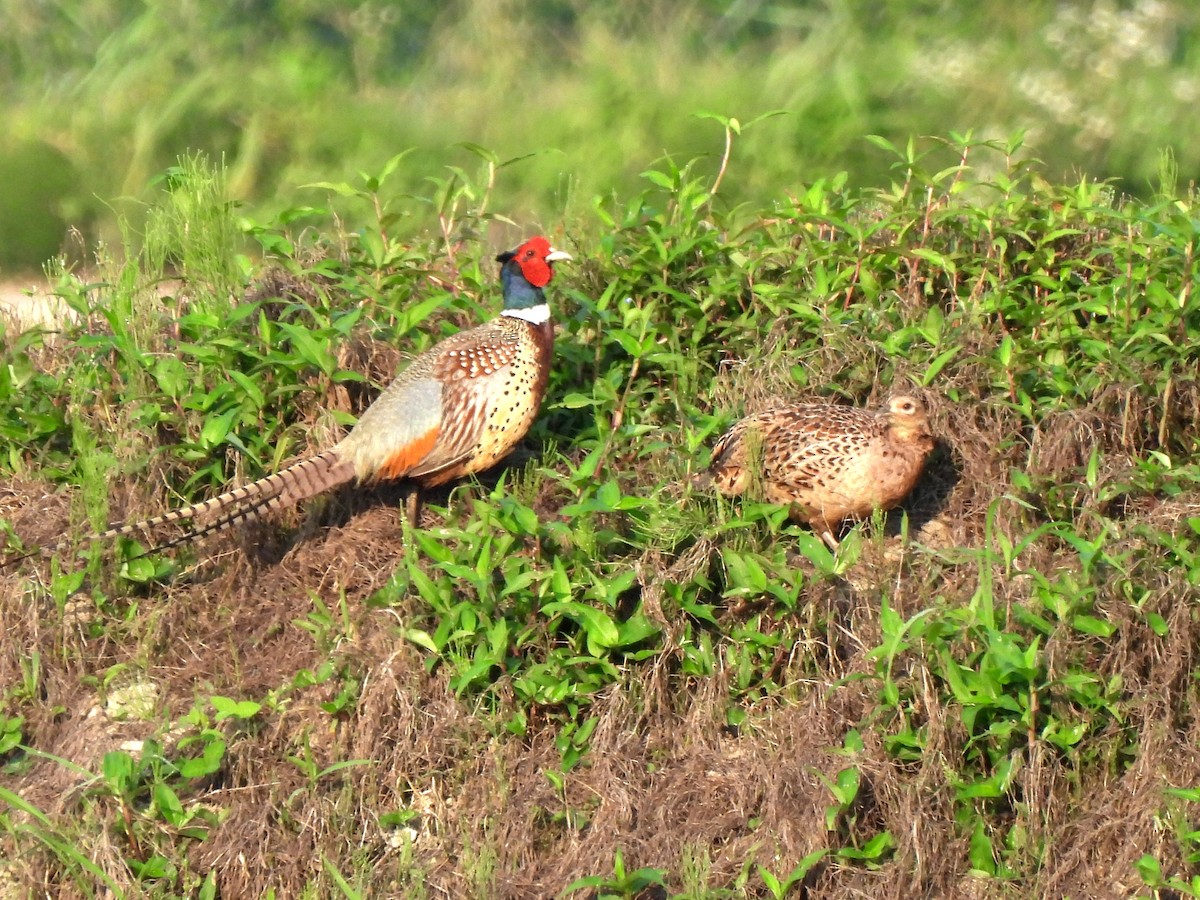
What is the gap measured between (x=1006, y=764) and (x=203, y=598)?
2.35 m

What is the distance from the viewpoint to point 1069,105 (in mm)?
7586

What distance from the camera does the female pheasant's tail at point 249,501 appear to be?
465 centimetres

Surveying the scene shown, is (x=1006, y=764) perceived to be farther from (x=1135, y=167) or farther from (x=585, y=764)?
(x=1135, y=167)

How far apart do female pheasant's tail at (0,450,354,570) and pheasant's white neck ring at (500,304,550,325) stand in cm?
74

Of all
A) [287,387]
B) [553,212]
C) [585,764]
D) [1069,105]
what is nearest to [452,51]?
[553,212]

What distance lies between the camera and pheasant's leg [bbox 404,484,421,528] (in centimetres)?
497

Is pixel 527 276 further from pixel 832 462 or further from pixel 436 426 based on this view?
pixel 832 462

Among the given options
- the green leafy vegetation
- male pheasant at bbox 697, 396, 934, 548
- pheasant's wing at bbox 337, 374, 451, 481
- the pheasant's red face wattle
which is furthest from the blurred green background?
male pheasant at bbox 697, 396, 934, 548

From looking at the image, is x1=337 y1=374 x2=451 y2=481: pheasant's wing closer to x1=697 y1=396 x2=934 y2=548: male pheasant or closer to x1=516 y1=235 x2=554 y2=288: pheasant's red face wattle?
x1=516 y1=235 x2=554 y2=288: pheasant's red face wattle

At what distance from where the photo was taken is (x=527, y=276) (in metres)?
5.14

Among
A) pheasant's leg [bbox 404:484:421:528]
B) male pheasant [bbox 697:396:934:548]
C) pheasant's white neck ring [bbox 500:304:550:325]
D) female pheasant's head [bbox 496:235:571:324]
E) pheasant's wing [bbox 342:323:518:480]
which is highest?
female pheasant's head [bbox 496:235:571:324]

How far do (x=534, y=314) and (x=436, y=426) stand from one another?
0.53m

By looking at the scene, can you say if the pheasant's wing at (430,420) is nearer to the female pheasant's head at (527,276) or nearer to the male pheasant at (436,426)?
the male pheasant at (436,426)

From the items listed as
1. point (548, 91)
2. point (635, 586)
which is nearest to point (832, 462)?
point (635, 586)
